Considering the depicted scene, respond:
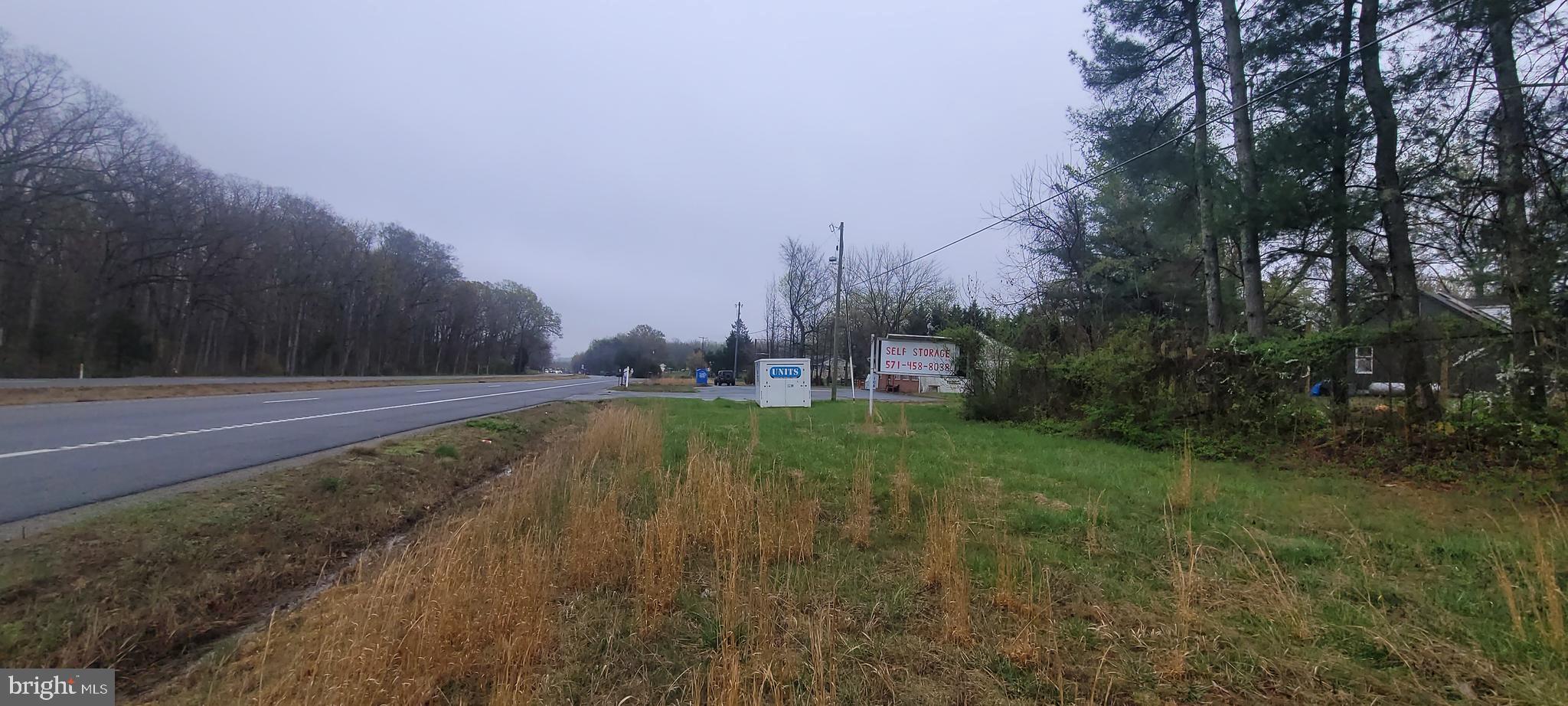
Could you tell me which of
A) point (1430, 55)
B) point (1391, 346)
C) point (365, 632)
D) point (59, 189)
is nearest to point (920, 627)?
point (365, 632)

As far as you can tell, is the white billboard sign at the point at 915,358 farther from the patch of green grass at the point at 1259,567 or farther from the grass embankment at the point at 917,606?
the grass embankment at the point at 917,606

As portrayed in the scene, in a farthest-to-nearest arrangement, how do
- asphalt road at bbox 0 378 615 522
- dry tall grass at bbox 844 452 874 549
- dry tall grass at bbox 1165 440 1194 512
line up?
dry tall grass at bbox 1165 440 1194 512 < asphalt road at bbox 0 378 615 522 < dry tall grass at bbox 844 452 874 549

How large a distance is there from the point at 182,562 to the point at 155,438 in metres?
6.25

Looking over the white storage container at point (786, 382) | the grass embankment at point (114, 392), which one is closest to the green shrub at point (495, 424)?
the white storage container at point (786, 382)

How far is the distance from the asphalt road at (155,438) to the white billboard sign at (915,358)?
33.0ft

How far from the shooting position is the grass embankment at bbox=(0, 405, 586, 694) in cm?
329

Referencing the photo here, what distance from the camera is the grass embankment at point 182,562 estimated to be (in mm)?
3287

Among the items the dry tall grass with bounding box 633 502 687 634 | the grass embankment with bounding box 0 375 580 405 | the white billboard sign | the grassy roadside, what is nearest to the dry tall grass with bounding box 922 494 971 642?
the dry tall grass with bounding box 633 502 687 634

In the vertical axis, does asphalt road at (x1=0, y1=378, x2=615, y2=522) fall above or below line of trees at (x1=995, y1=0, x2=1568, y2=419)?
below

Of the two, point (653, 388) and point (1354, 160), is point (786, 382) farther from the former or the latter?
point (653, 388)

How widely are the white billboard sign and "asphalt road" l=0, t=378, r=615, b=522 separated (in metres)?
10.1

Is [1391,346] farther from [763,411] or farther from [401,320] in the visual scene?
[401,320]

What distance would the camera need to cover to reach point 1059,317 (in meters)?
15.9

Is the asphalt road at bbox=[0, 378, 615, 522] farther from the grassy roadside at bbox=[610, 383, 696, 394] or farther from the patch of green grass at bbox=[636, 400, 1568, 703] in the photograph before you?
the grassy roadside at bbox=[610, 383, 696, 394]
